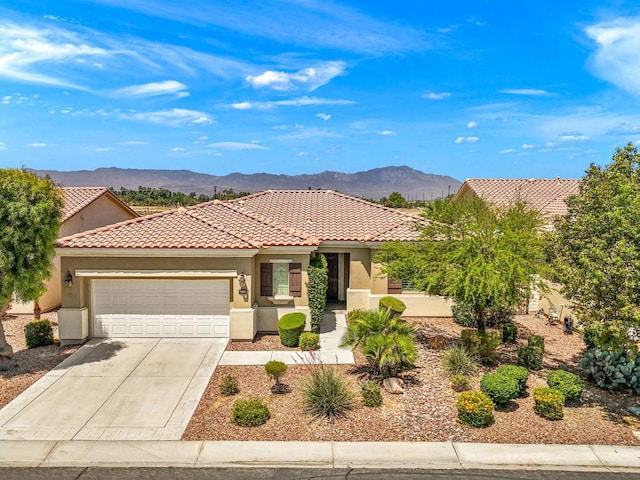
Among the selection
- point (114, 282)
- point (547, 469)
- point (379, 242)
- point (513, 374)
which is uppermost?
point (379, 242)

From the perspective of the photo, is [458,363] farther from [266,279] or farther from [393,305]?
[266,279]

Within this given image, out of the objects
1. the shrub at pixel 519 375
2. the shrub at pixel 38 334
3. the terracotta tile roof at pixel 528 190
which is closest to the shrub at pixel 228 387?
the shrub at pixel 519 375

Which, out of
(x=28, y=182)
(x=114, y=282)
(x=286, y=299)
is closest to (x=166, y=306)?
(x=114, y=282)

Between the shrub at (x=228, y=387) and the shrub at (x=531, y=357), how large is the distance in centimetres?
839

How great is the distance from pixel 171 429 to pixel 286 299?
6930 mm

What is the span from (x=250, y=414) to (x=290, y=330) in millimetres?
5350

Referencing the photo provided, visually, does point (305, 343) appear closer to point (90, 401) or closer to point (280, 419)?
point (280, 419)

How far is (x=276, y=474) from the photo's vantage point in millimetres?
8773

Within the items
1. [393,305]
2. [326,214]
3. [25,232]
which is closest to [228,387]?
[25,232]

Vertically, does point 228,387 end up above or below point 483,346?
below

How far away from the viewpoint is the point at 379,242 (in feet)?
60.3

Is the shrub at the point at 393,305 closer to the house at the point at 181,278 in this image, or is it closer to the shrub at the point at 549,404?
the house at the point at 181,278

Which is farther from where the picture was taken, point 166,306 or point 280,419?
point 166,306

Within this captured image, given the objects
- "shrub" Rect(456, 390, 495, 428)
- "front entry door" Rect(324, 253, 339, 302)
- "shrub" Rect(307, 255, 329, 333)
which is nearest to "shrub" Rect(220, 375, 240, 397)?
"shrub" Rect(307, 255, 329, 333)
